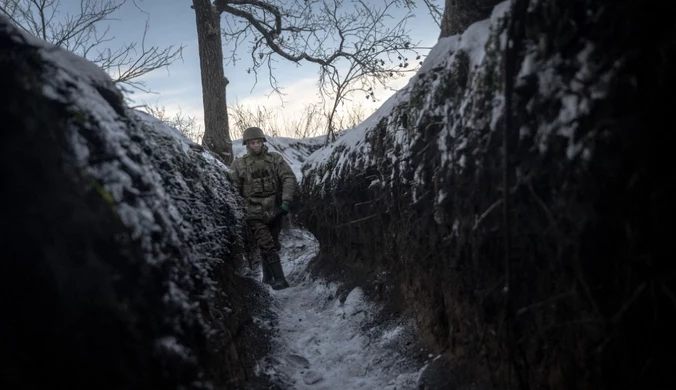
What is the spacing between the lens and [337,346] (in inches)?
139

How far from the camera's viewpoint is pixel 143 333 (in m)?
1.60

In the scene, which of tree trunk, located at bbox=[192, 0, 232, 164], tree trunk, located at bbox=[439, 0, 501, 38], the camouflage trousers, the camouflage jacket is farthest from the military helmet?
tree trunk, located at bbox=[439, 0, 501, 38]

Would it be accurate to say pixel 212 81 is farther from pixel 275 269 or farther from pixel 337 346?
pixel 337 346

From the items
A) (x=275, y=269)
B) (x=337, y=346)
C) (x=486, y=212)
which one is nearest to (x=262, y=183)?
(x=275, y=269)

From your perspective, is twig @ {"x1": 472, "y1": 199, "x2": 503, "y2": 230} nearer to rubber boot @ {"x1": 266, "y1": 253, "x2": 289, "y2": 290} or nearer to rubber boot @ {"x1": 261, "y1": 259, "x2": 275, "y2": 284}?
rubber boot @ {"x1": 266, "y1": 253, "x2": 289, "y2": 290}

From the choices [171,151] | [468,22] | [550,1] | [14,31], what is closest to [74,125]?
[14,31]

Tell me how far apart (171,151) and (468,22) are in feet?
7.76

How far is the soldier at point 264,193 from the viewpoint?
5.63 m

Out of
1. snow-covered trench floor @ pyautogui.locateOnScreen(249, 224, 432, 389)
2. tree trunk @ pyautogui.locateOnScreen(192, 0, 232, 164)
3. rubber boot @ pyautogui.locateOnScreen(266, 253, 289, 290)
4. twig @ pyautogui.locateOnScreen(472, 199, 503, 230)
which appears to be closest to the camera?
twig @ pyautogui.locateOnScreen(472, 199, 503, 230)

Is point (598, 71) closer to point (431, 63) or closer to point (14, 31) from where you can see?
point (431, 63)

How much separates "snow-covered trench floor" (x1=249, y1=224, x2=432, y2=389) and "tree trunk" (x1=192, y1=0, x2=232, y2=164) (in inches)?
190

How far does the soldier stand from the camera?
5.63 meters

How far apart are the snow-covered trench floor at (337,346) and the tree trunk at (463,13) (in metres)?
2.31

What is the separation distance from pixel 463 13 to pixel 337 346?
2.84 m
